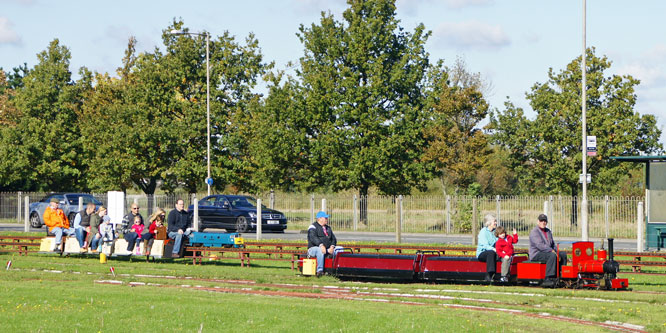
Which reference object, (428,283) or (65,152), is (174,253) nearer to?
(428,283)

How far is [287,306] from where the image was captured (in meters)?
14.4

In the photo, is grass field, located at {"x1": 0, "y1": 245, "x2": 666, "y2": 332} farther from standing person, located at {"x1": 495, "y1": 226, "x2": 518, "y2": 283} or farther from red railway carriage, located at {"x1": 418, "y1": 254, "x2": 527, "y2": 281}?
standing person, located at {"x1": 495, "y1": 226, "x2": 518, "y2": 283}

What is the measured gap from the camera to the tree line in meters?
46.2

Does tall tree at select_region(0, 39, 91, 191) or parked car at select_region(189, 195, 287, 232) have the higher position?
tall tree at select_region(0, 39, 91, 191)

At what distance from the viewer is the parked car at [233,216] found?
38875 millimetres

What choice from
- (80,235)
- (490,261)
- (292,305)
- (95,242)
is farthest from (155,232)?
(292,305)

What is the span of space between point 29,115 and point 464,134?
Result: 28280 millimetres

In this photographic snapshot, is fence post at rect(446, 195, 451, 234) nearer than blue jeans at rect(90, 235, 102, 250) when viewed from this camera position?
No

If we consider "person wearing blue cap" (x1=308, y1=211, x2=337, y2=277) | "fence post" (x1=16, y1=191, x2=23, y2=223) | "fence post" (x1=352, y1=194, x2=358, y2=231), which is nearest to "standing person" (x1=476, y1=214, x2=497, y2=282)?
"person wearing blue cap" (x1=308, y1=211, x2=337, y2=277)

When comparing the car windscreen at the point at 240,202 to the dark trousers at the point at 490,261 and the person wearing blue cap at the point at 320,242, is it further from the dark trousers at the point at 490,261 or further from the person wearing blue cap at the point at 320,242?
the dark trousers at the point at 490,261

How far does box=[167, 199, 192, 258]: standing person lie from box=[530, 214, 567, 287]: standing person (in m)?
10.2

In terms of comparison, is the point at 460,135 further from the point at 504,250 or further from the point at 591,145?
the point at 504,250

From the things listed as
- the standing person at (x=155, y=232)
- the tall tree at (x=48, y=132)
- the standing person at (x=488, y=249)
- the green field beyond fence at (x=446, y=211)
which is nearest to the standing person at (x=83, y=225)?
the standing person at (x=155, y=232)

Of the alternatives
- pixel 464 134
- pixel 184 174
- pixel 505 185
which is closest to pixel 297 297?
pixel 184 174
